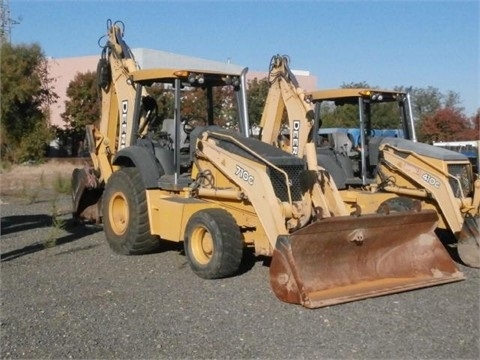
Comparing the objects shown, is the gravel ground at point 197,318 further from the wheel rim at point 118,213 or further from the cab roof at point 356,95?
the cab roof at point 356,95

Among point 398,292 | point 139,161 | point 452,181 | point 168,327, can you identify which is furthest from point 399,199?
point 168,327

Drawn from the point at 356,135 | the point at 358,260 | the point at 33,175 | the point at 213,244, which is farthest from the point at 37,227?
the point at 33,175

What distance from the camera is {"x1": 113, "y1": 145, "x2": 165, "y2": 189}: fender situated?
997 cm

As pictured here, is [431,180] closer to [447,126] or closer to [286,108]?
[286,108]

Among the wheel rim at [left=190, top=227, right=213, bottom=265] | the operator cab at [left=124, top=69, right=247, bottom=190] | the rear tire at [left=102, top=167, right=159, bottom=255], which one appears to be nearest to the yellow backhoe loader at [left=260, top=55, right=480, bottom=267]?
the operator cab at [left=124, top=69, right=247, bottom=190]

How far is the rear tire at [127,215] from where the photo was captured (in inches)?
392

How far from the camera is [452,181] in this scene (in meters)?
10.2

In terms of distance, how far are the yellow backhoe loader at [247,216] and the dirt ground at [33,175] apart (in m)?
11.2

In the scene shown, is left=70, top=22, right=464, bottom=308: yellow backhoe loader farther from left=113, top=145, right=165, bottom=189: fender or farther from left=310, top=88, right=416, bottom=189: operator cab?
left=310, top=88, right=416, bottom=189: operator cab

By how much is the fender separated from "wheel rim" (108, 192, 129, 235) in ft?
1.88

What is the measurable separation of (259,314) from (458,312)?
207 centimetres

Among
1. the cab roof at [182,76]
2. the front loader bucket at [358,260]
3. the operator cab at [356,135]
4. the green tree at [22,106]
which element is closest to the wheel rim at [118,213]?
the cab roof at [182,76]

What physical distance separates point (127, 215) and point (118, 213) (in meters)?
0.48

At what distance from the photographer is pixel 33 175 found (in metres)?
26.9
